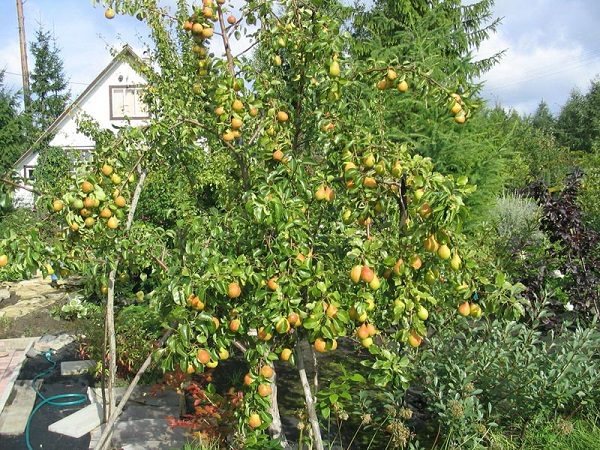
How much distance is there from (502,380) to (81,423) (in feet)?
10.7

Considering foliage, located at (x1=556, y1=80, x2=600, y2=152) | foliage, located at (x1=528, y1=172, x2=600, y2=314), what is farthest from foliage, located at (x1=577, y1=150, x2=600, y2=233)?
foliage, located at (x1=556, y1=80, x2=600, y2=152)

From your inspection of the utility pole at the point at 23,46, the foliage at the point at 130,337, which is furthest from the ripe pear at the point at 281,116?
A: the utility pole at the point at 23,46

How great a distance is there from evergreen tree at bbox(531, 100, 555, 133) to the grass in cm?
4045

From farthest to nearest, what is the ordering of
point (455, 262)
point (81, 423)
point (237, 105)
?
point (81, 423), point (237, 105), point (455, 262)

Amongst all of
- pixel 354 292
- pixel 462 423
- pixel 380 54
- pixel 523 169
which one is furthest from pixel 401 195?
pixel 523 169

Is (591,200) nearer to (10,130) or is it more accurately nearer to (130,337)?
(130,337)

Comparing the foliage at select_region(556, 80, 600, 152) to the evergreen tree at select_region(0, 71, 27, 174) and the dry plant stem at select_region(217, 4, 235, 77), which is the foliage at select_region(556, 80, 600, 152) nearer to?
the evergreen tree at select_region(0, 71, 27, 174)

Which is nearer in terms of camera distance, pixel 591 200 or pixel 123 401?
pixel 123 401

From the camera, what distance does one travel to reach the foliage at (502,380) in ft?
11.7

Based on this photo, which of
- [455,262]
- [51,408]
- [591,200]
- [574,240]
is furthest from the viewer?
[591,200]

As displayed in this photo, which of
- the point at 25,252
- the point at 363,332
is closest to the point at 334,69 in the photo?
the point at 363,332

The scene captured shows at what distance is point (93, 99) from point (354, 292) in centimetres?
2345

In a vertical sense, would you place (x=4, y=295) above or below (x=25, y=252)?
below

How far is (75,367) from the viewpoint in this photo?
20.7 feet
